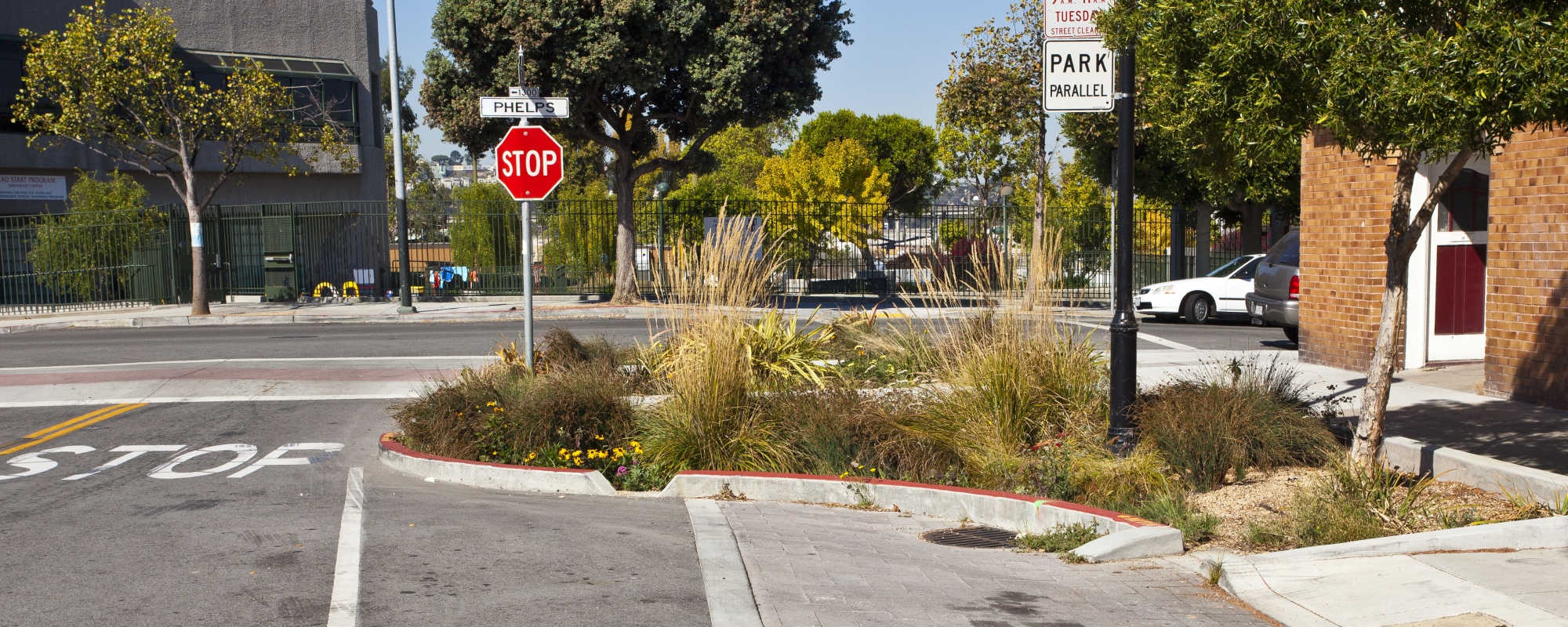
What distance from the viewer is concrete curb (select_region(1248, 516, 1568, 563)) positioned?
5480 millimetres

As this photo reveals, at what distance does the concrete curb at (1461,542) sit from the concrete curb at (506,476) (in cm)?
441

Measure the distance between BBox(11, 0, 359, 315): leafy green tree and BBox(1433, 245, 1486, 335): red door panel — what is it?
68.7 ft

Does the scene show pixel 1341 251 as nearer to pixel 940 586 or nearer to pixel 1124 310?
pixel 1124 310

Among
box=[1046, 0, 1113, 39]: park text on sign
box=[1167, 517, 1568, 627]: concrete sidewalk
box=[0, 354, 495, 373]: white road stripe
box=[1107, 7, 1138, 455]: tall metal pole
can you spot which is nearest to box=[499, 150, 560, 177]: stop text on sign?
box=[0, 354, 495, 373]: white road stripe

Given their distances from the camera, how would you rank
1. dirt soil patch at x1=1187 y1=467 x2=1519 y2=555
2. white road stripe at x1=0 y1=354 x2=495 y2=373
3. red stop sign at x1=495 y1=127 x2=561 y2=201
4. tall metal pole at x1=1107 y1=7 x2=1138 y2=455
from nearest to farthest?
dirt soil patch at x1=1187 y1=467 x2=1519 y2=555
tall metal pole at x1=1107 y1=7 x2=1138 y2=455
red stop sign at x1=495 y1=127 x2=561 y2=201
white road stripe at x1=0 y1=354 x2=495 y2=373

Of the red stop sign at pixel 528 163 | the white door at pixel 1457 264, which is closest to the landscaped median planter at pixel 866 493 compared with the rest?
the red stop sign at pixel 528 163

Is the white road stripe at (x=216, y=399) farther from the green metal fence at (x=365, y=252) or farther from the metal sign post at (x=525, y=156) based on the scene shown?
the green metal fence at (x=365, y=252)

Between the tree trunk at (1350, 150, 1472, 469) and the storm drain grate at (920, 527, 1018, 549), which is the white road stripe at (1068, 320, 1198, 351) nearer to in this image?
the tree trunk at (1350, 150, 1472, 469)

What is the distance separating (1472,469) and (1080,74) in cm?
349

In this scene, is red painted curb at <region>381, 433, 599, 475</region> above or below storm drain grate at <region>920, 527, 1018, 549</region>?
above

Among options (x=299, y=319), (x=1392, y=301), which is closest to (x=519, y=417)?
(x=1392, y=301)

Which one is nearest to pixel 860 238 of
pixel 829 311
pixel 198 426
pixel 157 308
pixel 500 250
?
pixel 500 250

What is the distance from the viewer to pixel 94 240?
87.8 feet

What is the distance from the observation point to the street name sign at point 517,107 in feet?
35.8
